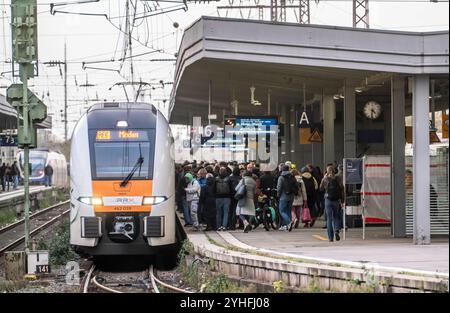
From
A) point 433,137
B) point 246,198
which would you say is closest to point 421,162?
point 433,137

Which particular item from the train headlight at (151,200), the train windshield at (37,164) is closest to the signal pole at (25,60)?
the train headlight at (151,200)

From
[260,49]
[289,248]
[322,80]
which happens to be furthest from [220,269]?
→ [322,80]

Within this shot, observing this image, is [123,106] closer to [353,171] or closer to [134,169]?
[134,169]

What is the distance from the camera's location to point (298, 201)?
18297mm

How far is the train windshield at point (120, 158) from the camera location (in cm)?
1470

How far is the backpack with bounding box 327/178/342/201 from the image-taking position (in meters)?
15.3

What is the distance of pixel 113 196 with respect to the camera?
14570 mm

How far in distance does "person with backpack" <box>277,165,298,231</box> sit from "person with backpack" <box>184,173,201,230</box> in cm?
195

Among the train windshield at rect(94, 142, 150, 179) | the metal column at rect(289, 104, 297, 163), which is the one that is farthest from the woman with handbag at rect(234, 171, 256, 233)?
the metal column at rect(289, 104, 297, 163)

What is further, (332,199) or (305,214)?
(305,214)

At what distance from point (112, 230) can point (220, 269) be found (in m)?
2.95

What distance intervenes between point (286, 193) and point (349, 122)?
116 inches

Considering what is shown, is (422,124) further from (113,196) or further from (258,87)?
(258,87)
